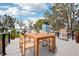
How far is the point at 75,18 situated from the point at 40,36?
0.49 m

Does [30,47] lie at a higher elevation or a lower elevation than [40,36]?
lower

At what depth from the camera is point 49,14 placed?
1.86 meters

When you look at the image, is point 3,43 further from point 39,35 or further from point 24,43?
point 39,35

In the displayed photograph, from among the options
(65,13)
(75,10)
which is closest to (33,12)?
(65,13)

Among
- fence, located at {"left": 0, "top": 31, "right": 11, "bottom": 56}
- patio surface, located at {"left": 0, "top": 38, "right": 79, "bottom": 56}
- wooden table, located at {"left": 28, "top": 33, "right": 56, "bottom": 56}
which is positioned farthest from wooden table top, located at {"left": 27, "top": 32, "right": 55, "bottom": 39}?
fence, located at {"left": 0, "top": 31, "right": 11, "bottom": 56}

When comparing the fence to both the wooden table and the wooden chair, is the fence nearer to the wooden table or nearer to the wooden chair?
the wooden chair

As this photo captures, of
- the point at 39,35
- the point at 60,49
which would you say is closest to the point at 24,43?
the point at 39,35

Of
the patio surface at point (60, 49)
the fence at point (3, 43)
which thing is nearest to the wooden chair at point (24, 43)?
the patio surface at point (60, 49)

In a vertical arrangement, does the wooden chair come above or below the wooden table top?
below

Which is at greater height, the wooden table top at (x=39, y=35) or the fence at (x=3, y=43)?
the wooden table top at (x=39, y=35)

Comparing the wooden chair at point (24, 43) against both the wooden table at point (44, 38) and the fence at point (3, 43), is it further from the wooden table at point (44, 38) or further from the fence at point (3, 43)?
the fence at point (3, 43)

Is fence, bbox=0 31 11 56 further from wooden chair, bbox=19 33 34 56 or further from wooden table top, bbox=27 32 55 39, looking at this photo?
wooden table top, bbox=27 32 55 39

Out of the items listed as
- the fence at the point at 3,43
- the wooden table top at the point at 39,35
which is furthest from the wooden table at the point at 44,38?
the fence at the point at 3,43

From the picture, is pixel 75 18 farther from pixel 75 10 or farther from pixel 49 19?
pixel 49 19
